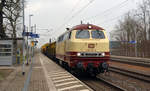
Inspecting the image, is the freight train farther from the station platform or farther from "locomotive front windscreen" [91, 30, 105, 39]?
the station platform

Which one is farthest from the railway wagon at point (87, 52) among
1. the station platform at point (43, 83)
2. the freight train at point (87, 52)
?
the station platform at point (43, 83)

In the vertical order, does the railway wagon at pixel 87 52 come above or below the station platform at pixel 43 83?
above

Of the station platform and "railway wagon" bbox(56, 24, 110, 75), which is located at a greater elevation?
"railway wagon" bbox(56, 24, 110, 75)

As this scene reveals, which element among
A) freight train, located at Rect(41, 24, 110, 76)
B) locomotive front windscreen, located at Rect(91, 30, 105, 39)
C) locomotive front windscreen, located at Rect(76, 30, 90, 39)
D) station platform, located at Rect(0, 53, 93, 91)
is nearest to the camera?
station platform, located at Rect(0, 53, 93, 91)

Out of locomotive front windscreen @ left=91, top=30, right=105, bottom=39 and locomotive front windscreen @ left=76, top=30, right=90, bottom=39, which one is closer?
locomotive front windscreen @ left=76, top=30, right=90, bottom=39

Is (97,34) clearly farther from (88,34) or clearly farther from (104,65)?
(104,65)

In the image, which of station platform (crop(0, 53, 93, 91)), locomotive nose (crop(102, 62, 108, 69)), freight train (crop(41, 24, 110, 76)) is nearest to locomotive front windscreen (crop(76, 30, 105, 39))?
freight train (crop(41, 24, 110, 76))

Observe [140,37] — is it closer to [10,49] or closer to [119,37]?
[119,37]

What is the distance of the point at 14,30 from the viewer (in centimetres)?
2488

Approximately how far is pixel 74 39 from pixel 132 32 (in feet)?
123

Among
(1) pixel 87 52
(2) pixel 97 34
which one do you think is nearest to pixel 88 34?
(2) pixel 97 34

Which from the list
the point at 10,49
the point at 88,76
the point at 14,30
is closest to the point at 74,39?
the point at 88,76

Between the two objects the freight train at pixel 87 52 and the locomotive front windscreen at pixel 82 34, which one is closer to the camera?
the freight train at pixel 87 52

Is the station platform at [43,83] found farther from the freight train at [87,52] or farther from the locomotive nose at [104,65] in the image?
the locomotive nose at [104,65]
